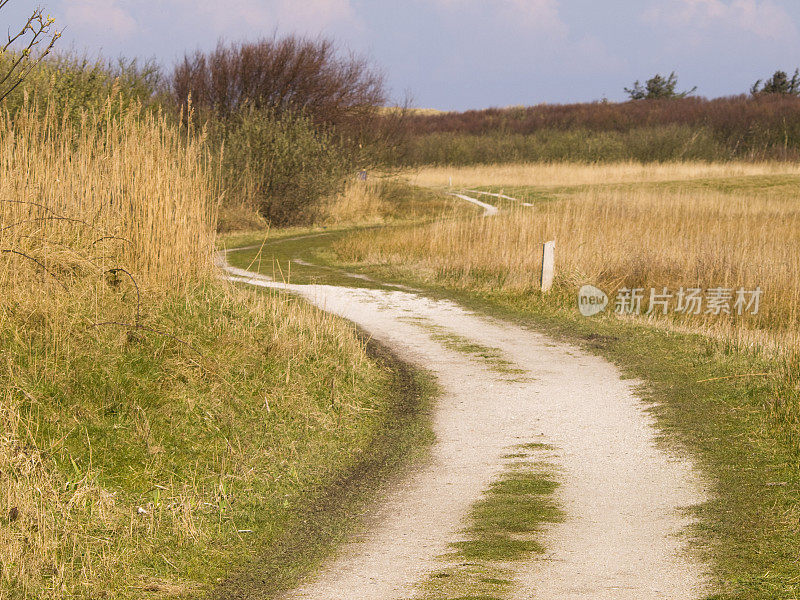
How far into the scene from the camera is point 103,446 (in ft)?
20.7

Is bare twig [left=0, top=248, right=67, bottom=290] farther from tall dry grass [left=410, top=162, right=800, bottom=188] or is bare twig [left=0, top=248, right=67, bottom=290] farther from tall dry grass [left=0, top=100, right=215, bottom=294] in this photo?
tall dry grass [left=410, top=162, right=800, bottom=188]

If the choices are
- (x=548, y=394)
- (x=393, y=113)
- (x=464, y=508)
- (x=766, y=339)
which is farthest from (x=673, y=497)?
(x=393, y=113)

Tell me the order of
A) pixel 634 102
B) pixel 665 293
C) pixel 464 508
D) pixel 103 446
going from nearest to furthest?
pixel 464 508, pixel 103 446, pixel 665 293, pixel 634 102

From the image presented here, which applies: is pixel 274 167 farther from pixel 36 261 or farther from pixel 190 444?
pixel 190 444

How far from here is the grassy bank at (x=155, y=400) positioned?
4883 mm

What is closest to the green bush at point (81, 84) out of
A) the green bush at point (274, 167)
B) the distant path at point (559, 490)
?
the green bush at point (274, 167)

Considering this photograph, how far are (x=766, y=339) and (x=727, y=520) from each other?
586 cm

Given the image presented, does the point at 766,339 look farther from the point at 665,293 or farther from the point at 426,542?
the point at 426,542

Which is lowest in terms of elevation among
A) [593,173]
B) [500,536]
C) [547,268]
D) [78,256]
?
[500,536]

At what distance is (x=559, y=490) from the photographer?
231 inches

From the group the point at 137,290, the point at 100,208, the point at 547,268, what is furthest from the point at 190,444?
the point at 547,268

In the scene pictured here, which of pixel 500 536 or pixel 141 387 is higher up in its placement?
pixel 141 387

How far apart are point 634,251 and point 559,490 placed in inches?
379

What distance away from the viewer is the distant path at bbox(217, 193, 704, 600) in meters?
4.45
